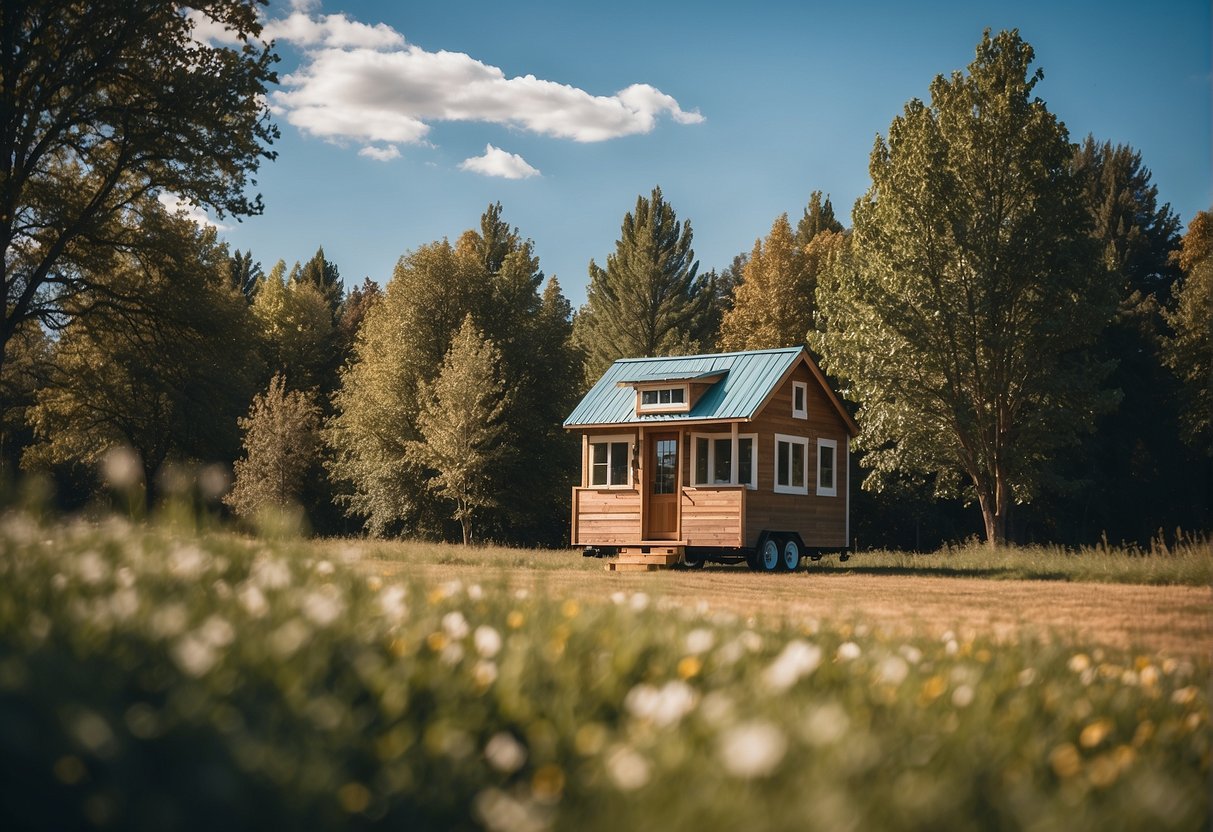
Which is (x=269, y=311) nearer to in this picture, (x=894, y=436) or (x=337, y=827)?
(x=894, y=436)

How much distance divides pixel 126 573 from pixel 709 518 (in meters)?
19.0

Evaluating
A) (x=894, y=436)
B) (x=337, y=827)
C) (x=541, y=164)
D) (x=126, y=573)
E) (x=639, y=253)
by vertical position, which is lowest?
(x=337, y=827)

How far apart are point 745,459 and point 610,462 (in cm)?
304

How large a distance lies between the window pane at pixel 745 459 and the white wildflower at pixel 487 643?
19.5 meters

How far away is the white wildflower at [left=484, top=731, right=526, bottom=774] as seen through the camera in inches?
128

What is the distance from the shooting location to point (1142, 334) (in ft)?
129

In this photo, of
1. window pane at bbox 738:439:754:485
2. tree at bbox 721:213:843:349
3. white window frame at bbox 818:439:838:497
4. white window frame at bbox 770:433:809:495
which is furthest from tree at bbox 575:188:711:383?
window pane at bbox 738:439:754:485

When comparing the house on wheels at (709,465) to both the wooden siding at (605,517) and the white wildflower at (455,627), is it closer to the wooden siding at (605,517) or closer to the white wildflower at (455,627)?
the wooden siding at (605,517)

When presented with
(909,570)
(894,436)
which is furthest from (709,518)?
(894,436)

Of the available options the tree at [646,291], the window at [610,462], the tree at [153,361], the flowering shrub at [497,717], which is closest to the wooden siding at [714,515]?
the window at [610,462]

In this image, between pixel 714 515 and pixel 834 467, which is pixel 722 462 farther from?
pixel 834 467

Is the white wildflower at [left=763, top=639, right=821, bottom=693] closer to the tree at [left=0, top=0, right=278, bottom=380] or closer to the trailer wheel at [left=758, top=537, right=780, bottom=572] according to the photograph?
the trailer wheel at [left=758, top=537, right=780, bottom=572]

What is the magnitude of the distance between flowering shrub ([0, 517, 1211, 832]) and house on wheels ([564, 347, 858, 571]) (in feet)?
57.9

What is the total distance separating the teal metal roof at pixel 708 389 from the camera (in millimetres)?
23891
